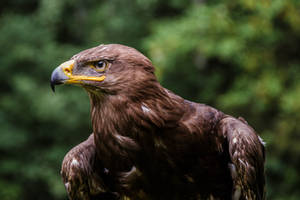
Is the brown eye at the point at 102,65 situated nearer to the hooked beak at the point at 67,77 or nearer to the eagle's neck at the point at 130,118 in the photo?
the hooked beak at the point at 67,77

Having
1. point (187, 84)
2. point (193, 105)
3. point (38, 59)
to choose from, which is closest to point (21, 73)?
point (38, 59)

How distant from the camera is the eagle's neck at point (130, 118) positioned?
3.07 m

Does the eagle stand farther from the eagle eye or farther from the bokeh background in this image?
the bokeh background

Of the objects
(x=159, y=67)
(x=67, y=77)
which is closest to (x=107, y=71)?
(x=67, y=77)

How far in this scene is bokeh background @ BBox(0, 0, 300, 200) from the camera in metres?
9.01

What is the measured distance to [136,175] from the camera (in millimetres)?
3184

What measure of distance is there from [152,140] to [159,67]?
599 cm

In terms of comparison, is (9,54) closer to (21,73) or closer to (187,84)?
(21,73)

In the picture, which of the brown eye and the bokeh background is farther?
the bokeh background

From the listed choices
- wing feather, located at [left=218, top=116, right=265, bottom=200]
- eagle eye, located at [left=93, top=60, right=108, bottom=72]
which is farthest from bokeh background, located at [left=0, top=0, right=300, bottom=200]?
eagle eye, located at [left=93, top=60, right=108, bottom=72]

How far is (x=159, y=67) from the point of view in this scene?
9.04m

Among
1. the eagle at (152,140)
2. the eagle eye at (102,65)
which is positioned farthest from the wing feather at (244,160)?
the eagle eye at (102,65)

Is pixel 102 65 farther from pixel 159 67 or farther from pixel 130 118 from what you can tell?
pixel 159 67

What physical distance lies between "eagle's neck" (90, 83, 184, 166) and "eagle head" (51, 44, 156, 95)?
7 cm
